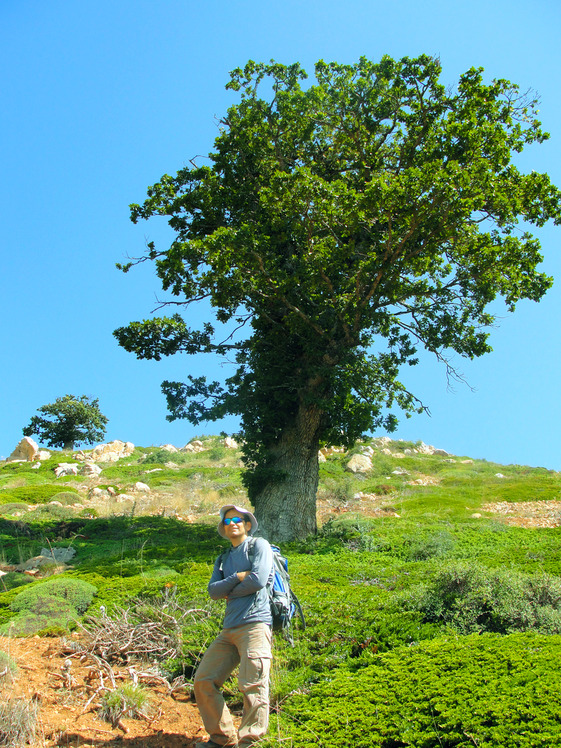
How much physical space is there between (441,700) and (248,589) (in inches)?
69.6

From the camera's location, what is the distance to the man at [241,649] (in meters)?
4.94

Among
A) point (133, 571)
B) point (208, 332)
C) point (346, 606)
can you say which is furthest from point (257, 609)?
point (208, 332)

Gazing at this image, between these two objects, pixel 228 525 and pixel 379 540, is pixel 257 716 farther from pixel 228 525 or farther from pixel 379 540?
pixel 379 540

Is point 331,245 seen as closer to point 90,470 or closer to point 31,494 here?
point 31,494

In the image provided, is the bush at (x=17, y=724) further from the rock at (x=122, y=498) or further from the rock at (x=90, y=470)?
the rock at (x=90, y=470)

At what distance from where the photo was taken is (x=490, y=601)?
250 inches

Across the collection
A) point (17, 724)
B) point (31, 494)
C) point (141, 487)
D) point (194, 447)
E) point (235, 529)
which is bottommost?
point (17, 724)

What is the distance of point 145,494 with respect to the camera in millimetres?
23297

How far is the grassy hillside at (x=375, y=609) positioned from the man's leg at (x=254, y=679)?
189mm

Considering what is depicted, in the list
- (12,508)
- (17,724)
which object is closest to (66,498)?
(12,508)

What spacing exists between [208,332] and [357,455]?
17.8 metres

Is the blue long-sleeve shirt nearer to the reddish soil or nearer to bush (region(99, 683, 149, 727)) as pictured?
the reddish soil

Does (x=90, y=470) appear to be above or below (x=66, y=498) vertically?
above

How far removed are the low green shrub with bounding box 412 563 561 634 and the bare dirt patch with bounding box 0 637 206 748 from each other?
2.80 meters
